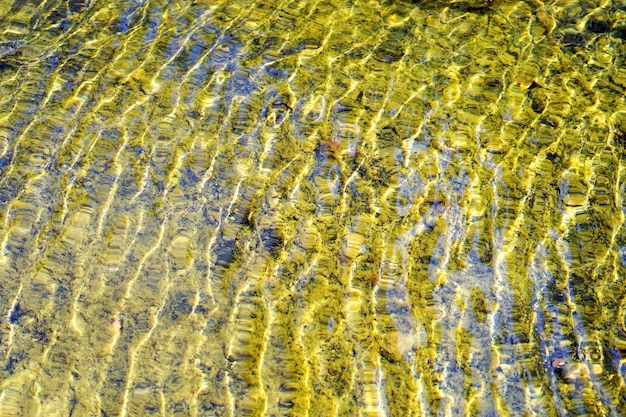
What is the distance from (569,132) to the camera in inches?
180

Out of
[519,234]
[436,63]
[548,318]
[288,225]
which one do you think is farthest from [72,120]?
[548,318]

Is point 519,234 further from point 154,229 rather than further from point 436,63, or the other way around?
point 154,229

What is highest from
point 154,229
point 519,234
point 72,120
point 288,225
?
point 72,120

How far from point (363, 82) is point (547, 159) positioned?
5.28 feet

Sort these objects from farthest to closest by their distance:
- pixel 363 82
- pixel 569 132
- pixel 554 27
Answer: pixel 554 27
pixel 363 82
pixel 569 132

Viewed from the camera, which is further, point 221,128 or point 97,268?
point 221,128

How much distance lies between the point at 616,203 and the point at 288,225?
2367mm

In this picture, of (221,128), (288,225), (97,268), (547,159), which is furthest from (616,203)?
(97,268)

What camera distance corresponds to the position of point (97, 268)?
392 centimetres

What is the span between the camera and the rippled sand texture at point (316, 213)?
3529mm

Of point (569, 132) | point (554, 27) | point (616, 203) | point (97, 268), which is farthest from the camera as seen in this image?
point (554, 27)

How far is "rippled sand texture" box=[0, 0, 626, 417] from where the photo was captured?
11.6 ft

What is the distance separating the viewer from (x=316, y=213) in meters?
4.19

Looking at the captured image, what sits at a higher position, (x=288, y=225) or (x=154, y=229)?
(x=154, y=229)
